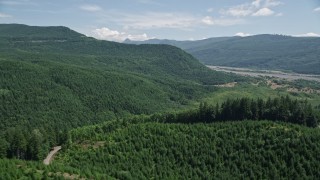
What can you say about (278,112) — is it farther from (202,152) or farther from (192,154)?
(192,154)

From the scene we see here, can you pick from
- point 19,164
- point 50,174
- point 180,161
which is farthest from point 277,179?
point 19,164

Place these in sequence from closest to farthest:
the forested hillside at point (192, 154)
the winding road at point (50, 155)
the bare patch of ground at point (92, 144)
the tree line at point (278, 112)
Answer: the forested hillside at point (192, 154)
the winding road at point (50, 155)
the bare patch of ground at point (92, 144)
the tree line at point (278, 112)

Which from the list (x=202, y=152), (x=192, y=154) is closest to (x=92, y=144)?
(x=192, y=154)

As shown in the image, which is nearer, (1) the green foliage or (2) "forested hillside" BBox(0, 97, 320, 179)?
(2) "forested hillside" BBox(0, 97, 320, 179)

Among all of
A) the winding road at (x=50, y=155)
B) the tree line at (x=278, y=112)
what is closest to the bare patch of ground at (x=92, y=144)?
the winding road at (x=50, y=155)

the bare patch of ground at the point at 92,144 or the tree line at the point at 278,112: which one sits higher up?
the tree line at the point at 278,112

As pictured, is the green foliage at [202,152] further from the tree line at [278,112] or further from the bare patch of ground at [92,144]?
the tree line at [278,112]

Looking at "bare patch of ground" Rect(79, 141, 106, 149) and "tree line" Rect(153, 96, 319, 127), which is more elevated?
"tree line" Rect(153, 96, 319, 127)

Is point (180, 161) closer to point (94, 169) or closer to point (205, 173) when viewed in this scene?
point (205, 173)

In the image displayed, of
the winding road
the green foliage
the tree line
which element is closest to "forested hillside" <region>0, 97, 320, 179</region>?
the green foliage

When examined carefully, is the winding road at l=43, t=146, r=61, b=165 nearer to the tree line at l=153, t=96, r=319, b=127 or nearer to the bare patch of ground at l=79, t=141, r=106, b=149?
the bare patch of ground at l=79, t=141, r=106, b=149

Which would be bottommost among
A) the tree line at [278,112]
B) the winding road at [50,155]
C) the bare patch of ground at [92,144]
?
the winding road at [50,155]
